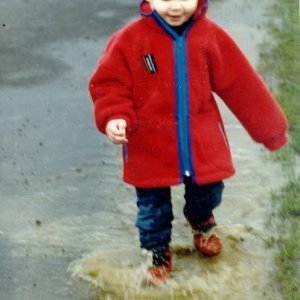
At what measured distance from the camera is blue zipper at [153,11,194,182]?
3422mm

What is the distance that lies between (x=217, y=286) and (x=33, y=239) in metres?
1.03

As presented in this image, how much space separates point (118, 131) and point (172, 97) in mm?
290

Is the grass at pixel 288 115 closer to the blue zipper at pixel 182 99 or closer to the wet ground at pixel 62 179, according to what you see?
the wet ground at pixel 62 179

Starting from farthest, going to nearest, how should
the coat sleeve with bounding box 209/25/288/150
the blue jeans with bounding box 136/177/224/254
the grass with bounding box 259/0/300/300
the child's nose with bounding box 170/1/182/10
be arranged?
1. the grass with bounding box 259/0/300/300
2. the blue jeans with bounding box 136/177/224/254
3. the coat sleeve with bounding box 209/25/288/150
4. the child's nose with bounding box 170/1/182/10

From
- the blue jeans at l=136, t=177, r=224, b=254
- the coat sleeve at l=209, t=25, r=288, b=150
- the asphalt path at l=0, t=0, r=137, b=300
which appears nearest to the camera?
the coat sleeve at l=209, t=25, r=288, b=150

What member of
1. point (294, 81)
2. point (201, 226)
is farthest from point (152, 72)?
point (294, 81)

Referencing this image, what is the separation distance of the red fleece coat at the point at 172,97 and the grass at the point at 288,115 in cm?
58

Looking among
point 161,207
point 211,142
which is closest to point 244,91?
point 211,142

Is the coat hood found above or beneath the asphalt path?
above

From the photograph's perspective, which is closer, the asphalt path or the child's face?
the child's face

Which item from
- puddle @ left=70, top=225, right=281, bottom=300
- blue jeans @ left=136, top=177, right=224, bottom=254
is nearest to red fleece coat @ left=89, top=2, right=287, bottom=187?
blue jeans @ left=136, top=177, right=224, bottom=254

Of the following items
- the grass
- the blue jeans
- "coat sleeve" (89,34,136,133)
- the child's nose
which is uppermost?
the child's nose

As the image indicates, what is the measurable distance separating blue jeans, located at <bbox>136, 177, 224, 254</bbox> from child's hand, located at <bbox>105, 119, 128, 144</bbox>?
359 millimetres

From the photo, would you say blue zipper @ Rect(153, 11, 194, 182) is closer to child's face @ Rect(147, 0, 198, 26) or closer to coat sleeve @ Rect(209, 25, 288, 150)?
child's face @ Rect(147, 0, 198, 26)
